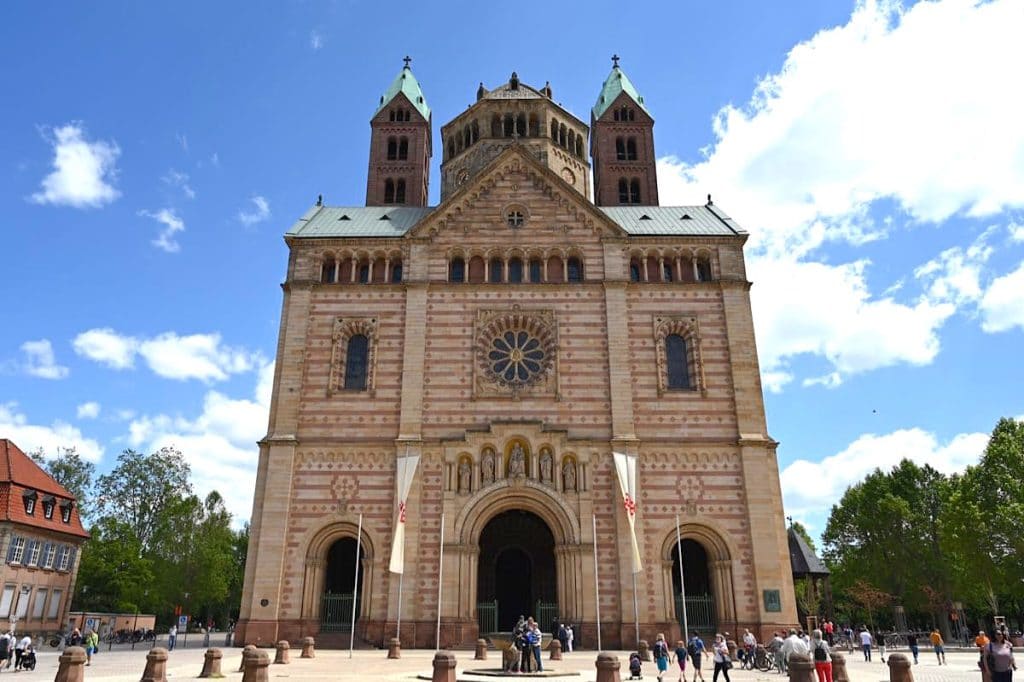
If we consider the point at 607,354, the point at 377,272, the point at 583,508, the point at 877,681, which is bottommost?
the point at 877,681

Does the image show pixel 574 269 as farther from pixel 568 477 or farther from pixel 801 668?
pixel 801 668

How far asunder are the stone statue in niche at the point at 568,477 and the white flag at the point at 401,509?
6606 millimetres

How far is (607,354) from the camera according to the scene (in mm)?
34812

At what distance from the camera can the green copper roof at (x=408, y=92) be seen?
5066cm

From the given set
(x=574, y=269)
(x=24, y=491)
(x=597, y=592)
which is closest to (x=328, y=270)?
(x=574, y=269)

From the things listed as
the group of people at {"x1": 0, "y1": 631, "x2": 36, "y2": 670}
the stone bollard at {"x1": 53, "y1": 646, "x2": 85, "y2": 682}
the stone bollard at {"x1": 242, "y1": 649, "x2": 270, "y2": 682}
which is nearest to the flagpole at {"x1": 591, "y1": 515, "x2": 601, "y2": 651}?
the stone bollard at {"x1": 242, "y1": 649, "x2": 270, "y2": 682}

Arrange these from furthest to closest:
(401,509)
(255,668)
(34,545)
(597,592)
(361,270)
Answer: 1. (34,545)
2. (361,270)
3. (401,509)
4. (597,592)
5. (255,668)

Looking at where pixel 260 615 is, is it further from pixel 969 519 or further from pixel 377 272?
pixel 969 519

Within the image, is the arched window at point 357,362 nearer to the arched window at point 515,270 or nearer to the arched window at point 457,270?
the arched window at point 457,270

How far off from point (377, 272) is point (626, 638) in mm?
21299

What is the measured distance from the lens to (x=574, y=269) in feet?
123

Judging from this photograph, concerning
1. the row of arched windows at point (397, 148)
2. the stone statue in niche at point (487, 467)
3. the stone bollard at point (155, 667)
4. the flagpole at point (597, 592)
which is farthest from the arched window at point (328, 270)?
the stone bollard at point (155, 667)

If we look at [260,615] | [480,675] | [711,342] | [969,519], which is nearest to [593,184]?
[711,342]

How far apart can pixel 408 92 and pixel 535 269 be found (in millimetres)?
21428
